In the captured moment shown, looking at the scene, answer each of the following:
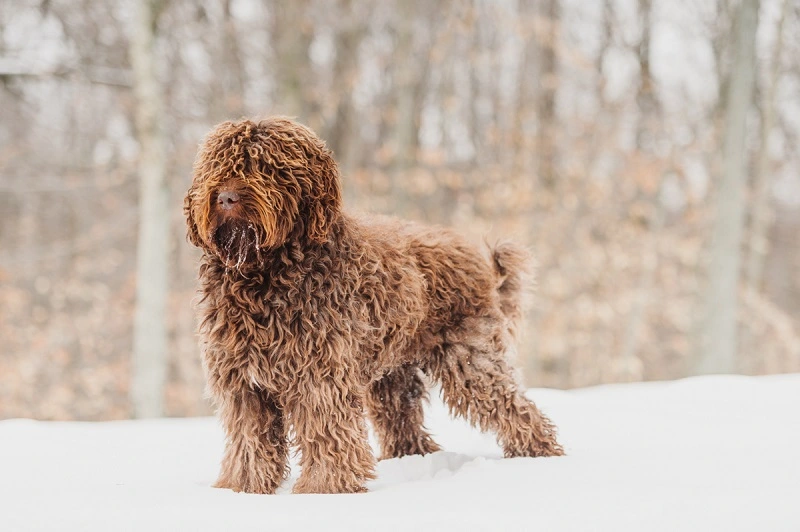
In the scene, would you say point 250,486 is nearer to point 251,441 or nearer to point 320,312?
point 251,441

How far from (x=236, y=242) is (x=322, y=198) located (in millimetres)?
Result: 516

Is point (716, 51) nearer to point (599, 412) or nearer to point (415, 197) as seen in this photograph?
point (415, 197)

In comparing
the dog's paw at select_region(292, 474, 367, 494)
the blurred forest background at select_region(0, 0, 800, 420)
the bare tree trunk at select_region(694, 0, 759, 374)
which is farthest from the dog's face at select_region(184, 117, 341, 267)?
the bare tree trunk at select_region(694, 0, 759, 374)

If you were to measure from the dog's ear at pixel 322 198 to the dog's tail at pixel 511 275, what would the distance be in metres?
1.50

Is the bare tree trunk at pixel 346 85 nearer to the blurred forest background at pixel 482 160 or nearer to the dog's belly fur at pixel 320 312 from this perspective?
the blurred forest background at pixel 482 160

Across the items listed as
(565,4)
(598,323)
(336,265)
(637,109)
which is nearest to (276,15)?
(565,4)

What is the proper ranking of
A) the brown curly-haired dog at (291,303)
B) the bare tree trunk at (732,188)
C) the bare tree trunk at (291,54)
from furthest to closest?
the bare tree trunk at (291,54)
the bare tree trunk at (732,188)
the brown curly-haired dog at (291,303)

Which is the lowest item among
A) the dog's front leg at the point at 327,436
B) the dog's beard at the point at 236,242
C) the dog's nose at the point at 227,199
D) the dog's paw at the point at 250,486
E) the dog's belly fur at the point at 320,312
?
the dog's paw at the point at 250,486

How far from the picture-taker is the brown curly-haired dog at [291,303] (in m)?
4.32

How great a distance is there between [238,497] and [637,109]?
15.9m

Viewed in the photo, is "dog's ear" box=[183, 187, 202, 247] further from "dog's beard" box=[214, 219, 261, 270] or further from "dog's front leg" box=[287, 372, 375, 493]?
"dog's front leg" box=[287, 372, 375, 493]

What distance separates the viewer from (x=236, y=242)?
4.30 meters

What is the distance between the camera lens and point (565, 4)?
701 inches

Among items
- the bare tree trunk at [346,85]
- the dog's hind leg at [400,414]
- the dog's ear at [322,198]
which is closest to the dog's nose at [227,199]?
the dog's ear at [322,198]
